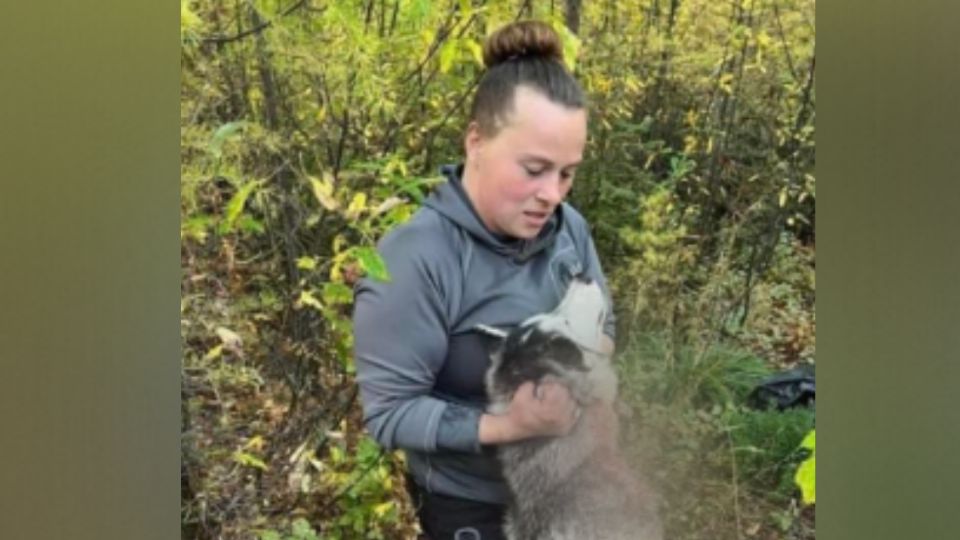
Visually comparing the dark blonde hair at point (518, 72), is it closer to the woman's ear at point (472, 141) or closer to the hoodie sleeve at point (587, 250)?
the woman's ear at point (472, 141)

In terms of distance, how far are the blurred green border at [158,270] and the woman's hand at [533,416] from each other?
668mm

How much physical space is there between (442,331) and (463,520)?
0.47 metres

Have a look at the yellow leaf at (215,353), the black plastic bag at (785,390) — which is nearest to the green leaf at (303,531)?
the yellow leaf at (215,353)

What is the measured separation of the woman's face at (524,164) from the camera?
2.67 meters

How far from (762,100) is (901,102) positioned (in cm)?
36

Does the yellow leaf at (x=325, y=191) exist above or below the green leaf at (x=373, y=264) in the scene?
above

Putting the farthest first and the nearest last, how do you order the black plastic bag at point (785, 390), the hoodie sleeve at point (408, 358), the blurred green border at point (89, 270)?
1. the black plastic bag at point (785, 390)
2. the hoodie sleeve at point (408, 358)
3. the blurred green border at point (89, 270)

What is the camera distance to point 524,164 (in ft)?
8.79

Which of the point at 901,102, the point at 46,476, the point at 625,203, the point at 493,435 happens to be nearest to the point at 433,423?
the point at 493,435

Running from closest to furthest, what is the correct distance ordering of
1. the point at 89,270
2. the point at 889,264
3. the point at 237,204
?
the point at 89,270, the point at 237,204, the point at 889,264

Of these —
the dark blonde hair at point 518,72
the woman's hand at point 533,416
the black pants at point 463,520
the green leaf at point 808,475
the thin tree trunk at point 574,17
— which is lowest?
the black pants at point 463,520

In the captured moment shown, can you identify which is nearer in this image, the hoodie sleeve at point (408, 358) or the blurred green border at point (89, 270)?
the blurred green border at point (89, 270)

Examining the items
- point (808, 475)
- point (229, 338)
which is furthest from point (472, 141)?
point (808, 475)

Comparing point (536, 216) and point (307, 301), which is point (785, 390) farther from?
point (307, 301)
